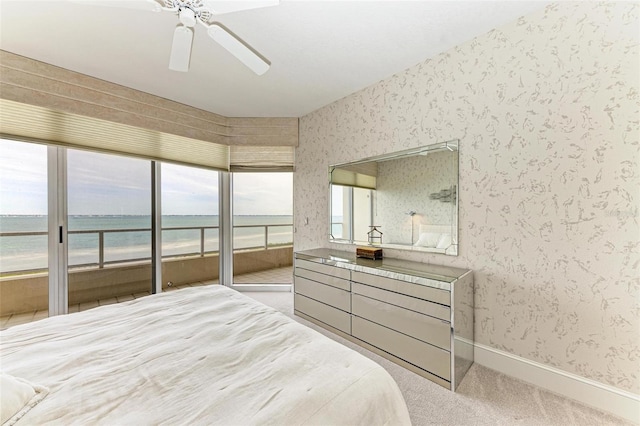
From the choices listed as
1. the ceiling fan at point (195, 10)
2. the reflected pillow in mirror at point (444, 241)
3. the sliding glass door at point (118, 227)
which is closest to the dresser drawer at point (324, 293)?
the reflected pillow in mirror at point (444, 241)

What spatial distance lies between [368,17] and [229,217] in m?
3.07

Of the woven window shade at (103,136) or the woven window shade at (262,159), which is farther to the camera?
the woven window shade at (262,159)

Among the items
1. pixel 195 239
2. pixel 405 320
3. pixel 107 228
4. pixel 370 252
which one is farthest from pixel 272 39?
pixel 195 239

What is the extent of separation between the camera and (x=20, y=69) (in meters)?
2.38

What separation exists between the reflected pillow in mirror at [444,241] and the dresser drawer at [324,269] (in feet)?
2.84

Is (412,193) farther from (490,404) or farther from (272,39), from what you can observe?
(272,39)

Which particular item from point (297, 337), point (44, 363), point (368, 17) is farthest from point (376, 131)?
point (44, 363)

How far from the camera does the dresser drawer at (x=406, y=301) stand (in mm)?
1891

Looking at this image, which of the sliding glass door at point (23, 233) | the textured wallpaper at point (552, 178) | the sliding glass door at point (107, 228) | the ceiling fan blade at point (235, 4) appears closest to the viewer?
the ceiling fan blade at point (235, 4)

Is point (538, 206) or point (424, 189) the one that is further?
point (424, 189)

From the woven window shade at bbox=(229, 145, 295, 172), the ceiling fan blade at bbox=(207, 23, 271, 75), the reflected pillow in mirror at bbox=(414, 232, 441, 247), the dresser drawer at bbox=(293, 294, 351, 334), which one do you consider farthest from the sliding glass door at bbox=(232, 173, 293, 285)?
the ceiling fan blade at bbox=(207, 23, 271, 75)

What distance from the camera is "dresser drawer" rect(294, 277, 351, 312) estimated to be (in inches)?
102

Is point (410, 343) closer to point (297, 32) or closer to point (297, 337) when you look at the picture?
point (297, 337)

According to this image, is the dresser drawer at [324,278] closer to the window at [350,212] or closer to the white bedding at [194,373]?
the window at [350,212]
